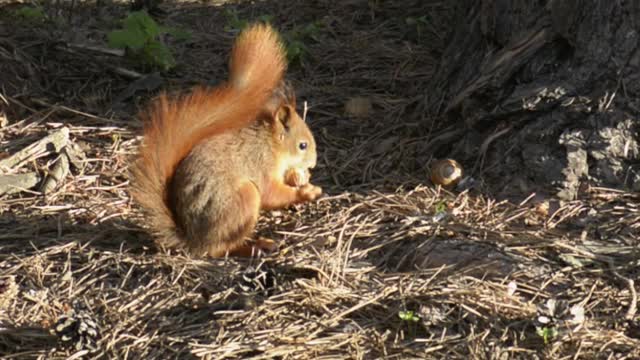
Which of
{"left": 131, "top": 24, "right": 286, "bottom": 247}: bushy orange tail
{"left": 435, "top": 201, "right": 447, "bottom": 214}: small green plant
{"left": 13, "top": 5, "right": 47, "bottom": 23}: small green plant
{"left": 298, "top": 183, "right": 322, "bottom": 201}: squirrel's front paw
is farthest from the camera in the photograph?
{"left": 13, "top": 5, "right": 47, "bottom": 23}: small green plant

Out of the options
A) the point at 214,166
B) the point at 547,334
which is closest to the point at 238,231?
the point at 214,166

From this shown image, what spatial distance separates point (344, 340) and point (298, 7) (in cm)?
275

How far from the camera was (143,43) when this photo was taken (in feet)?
14.0

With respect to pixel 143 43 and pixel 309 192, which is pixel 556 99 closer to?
pixel 309 192

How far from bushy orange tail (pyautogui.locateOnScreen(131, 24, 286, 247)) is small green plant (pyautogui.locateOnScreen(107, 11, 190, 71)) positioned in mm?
1111

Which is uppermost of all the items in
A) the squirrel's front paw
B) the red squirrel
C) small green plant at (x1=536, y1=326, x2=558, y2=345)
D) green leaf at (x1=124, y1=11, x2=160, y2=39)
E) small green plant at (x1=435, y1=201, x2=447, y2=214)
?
green leaf at (x1=124, y1=11, x2=160, y2=39)

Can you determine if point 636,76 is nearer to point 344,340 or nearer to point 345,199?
point 345,199

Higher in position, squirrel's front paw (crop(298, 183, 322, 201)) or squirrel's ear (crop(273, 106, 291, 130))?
squirrel's ear (crop(273, 106, 291, 130))

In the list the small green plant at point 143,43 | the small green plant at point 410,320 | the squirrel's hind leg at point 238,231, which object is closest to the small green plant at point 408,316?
the small green plant at point 410,320

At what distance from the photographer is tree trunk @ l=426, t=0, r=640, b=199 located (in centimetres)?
321

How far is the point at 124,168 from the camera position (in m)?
3.62

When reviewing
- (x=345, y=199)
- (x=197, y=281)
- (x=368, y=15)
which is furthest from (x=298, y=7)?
(x=197, y=281)

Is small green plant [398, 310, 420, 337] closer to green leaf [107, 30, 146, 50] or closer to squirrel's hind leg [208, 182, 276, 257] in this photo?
squirrel's hind leg [208, 182, 276, 257]

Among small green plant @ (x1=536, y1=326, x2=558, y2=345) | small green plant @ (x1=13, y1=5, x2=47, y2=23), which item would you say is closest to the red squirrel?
Answer: small green plant @ (x1=536, y1=326, x2=558, y2=345)
